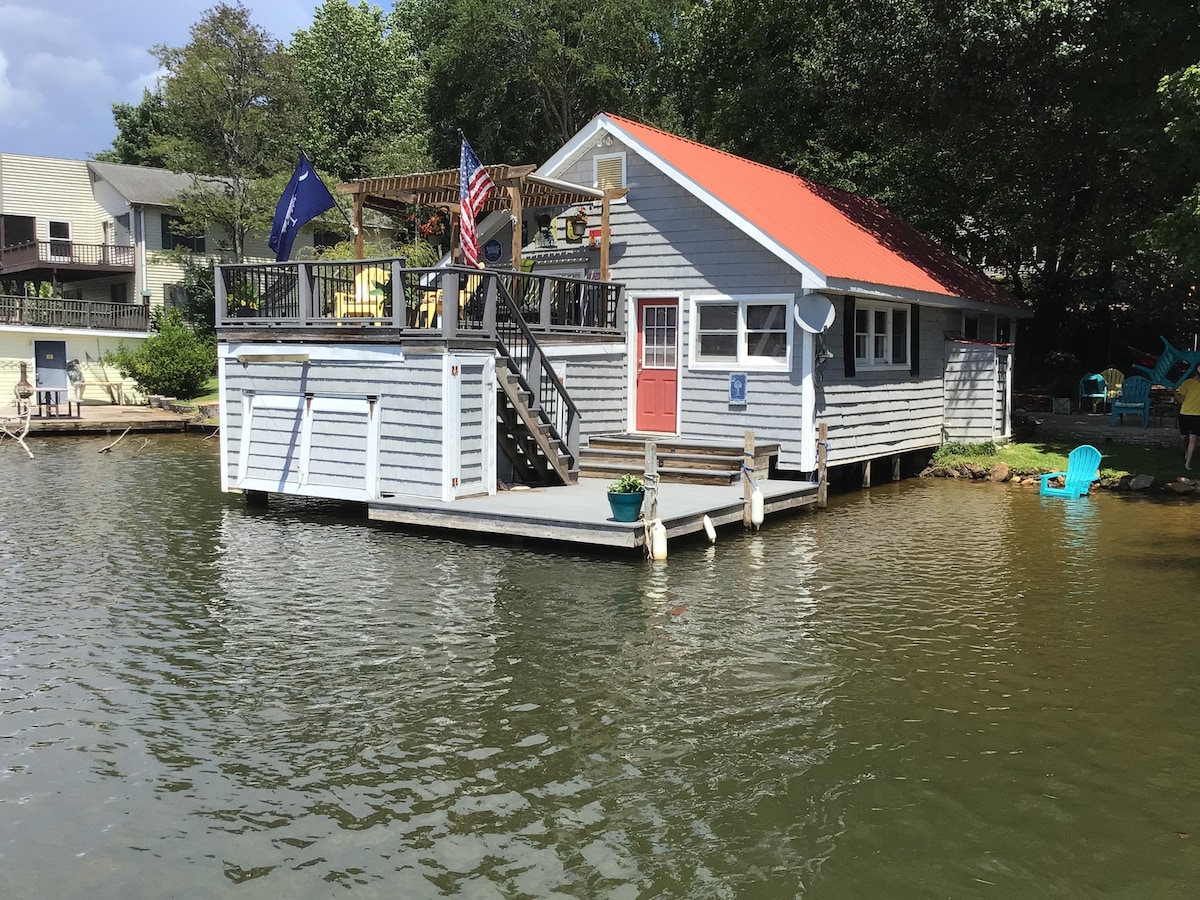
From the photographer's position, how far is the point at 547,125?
44.5 metres

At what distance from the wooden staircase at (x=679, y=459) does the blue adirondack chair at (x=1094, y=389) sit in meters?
15.4

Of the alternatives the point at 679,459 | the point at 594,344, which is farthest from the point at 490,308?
the point at 679,459

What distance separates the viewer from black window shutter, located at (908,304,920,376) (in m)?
19.7

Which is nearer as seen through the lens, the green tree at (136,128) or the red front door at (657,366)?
the red front door at (657,366)

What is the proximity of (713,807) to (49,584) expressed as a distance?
856cm

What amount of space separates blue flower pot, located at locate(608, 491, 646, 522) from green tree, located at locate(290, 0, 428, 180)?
40.5 metres

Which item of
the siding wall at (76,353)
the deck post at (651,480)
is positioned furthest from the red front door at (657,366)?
the siding wall at (76,353)

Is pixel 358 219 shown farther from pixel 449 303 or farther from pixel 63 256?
pixel 63 256

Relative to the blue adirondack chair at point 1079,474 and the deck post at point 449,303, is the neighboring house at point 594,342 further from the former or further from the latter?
the blue adirondack chair at point 1079,474

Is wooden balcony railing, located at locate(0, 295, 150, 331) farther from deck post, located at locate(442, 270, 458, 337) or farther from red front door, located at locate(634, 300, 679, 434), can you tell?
deck post, located at locate(442, 270, 458, 337)

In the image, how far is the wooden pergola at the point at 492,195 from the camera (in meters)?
15.9

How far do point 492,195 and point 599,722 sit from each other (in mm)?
13928

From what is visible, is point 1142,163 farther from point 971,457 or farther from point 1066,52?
point 971,457

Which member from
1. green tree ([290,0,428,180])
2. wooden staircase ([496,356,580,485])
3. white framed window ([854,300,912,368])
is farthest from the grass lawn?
green tree ([290,0,428,180])
